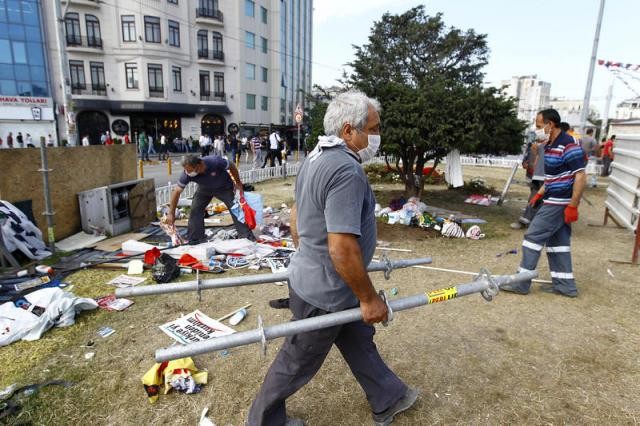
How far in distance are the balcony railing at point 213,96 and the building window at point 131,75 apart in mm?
5411

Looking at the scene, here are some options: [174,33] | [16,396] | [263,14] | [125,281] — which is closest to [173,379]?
[16,396]

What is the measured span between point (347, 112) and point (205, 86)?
35.7 meters

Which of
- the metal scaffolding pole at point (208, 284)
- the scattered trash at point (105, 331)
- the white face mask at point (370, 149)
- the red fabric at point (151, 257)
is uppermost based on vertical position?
the white face mask at point (370, 149)

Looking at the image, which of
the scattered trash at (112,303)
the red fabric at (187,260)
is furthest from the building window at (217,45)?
the scattered trash at (112,303)

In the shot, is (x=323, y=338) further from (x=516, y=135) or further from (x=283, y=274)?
(x=516, y=135)

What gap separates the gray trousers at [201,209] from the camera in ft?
21.1

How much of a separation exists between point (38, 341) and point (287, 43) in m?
47.5

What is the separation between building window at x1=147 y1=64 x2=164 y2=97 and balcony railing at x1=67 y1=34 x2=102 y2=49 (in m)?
4.26

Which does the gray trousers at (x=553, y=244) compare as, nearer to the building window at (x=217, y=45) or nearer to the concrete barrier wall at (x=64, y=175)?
the concrete barrier wall at (x=64, y=175)

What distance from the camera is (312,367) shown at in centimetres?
222

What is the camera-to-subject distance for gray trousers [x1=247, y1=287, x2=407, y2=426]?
214 cm

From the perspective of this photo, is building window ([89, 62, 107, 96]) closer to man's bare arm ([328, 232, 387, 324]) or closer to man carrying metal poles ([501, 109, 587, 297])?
man carrying metal poles ([501, 109, 587, 297])

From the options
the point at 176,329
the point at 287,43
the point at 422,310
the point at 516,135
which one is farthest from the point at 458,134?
the point at 287,43

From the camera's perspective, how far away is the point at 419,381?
301cm
